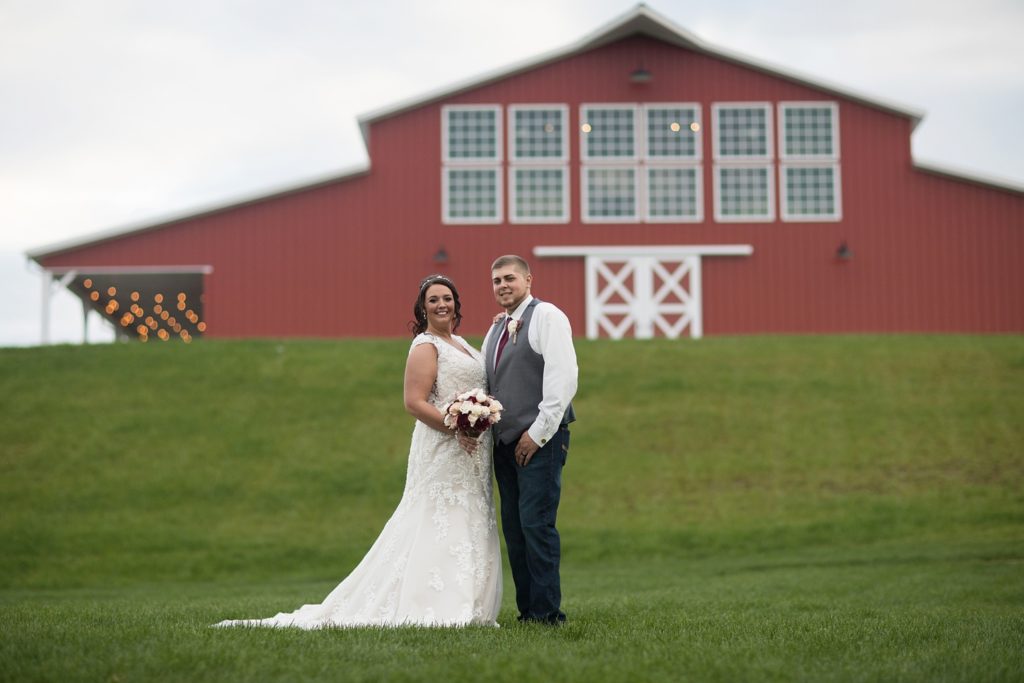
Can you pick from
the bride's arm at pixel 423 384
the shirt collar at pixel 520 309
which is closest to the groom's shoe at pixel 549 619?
the bride's arm at pixel 423 384

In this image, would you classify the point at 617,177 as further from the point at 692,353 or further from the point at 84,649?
the point at 84,649

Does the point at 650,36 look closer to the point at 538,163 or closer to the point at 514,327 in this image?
the point at 538,163

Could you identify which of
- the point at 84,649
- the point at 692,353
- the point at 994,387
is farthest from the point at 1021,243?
the point at 84,649

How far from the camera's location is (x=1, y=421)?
18766mm

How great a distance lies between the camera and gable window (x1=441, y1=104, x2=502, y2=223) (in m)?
25.5

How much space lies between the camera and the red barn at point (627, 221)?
25266 millimetres

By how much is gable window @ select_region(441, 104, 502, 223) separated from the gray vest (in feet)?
61.4

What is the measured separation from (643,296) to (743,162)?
3902 millimetres

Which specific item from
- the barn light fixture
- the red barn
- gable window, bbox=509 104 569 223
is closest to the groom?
the red barn

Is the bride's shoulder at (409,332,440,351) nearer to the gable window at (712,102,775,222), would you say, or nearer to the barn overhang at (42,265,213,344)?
the barn overhang at (42,265,213,344)

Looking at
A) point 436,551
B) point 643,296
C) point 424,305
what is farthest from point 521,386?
point 643,296

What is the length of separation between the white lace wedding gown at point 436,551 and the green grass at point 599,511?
547 millimetres

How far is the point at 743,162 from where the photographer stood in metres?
25.6

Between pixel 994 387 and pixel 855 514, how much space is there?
19.8ft
